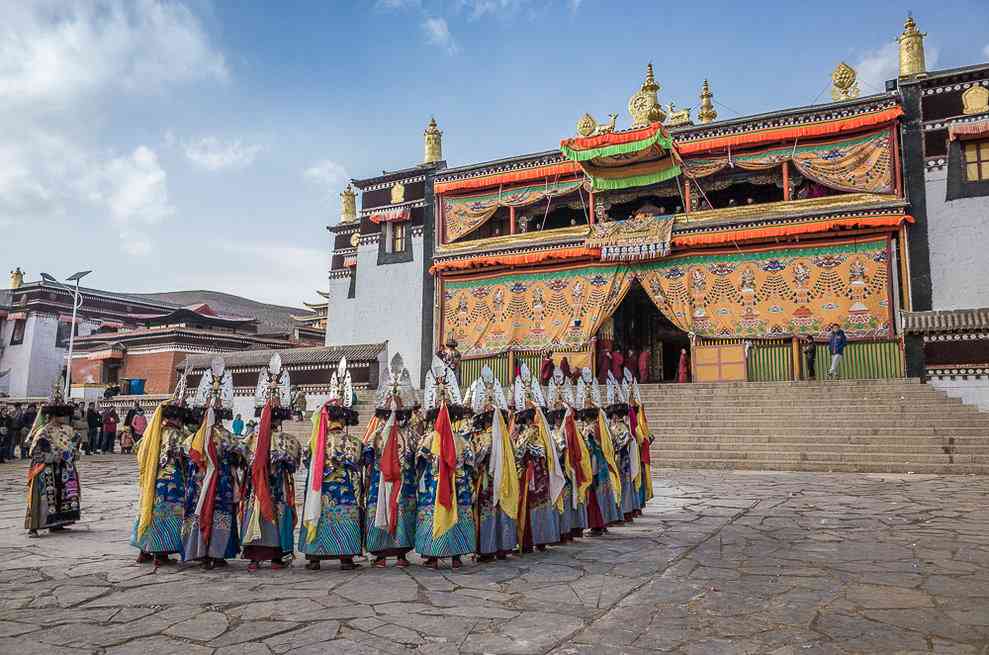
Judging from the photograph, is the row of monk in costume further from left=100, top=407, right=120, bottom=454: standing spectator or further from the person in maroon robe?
left=100, top=407, right=120, bottom=454: standing spectator

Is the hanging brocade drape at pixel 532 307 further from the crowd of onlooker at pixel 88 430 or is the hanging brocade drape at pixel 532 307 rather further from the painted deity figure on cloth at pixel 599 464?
the painted deity figure on cloth at pixel 599 464

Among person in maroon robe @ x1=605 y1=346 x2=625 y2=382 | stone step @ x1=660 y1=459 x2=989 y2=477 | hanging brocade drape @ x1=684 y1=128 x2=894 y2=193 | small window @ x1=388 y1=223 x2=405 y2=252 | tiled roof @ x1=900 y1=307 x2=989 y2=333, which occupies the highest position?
hanging brocade drape @ x1=684 y1=128 x2=894 y2=193

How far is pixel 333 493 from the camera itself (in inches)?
206

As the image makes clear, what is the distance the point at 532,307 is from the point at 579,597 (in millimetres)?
15530

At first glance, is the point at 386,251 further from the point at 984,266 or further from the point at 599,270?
the point at 984,266

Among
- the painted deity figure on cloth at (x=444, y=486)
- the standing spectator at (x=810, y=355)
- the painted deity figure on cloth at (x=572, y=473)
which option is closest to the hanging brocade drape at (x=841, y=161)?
the standing spectator at (x=810, y=355)

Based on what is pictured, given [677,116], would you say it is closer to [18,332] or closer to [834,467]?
[834,467]

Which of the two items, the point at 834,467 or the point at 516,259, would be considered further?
the point at 516,259

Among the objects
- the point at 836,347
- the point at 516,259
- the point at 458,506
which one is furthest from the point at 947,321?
the point at 458,506

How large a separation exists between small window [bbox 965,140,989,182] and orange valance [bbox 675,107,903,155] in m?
1.68

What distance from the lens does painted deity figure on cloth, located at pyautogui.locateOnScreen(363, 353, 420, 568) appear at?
17.1ft

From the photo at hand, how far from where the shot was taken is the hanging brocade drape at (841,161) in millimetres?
16297

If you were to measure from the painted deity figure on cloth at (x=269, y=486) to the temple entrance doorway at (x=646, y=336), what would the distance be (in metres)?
14.7

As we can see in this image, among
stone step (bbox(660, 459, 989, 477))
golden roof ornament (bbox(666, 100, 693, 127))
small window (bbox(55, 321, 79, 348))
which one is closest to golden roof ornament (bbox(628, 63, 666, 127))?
golden roof ornament (bbox(666, 100, 693, 127))
